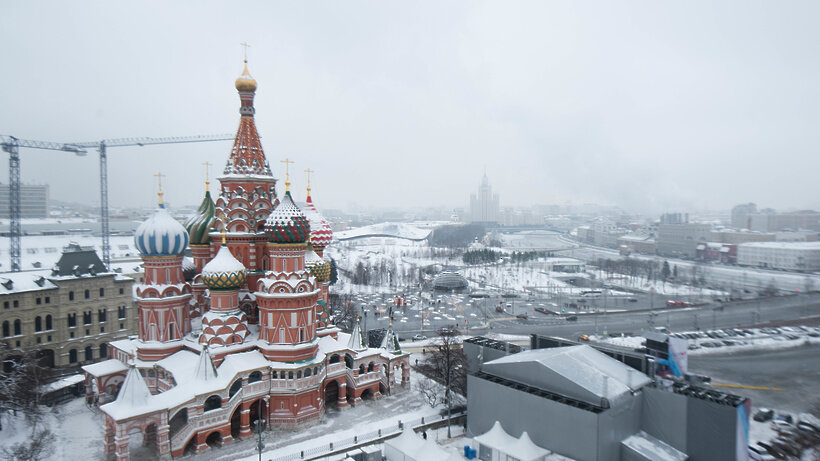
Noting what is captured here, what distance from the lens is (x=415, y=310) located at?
53438mm

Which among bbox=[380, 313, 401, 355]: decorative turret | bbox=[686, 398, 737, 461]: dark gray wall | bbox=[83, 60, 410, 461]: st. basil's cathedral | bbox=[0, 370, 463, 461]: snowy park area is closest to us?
bbox=[686, 398, 737, 461]: dark gray wall

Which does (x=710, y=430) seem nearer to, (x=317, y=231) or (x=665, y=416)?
(x=665, y=416)

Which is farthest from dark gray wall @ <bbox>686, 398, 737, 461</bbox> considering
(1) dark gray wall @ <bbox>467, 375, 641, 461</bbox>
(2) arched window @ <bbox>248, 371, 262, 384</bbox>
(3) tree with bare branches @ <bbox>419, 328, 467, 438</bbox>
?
(2) arched window @ <bbox>248, 371, 262, 384</bbox>

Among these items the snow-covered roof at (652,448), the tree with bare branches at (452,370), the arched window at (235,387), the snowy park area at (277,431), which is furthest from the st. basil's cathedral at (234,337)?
the snow-covered roof at (652,448)

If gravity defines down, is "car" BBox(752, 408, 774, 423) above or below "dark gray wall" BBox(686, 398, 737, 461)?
below

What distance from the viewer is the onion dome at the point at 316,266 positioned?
26.1 m

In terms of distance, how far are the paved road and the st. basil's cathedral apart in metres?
22.5

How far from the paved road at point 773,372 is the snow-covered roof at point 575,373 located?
38.3 ft

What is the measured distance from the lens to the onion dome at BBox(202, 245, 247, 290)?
21.2 metres

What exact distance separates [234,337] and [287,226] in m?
6.15

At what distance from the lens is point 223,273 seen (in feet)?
69.6

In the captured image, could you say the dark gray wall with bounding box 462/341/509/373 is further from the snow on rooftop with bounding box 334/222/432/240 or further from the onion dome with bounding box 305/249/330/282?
the snow on rooftop with bounding box 334/222/432/240

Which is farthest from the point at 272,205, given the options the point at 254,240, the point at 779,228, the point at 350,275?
the point at 779,228

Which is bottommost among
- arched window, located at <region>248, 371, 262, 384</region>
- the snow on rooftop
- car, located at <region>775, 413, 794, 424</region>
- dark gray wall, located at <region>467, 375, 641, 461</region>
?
car, located at <region>775, 413, 794, 424</region>
